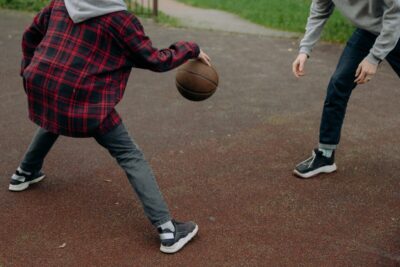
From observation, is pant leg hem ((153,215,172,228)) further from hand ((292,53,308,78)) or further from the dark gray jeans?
hand ((292,53,308,78))

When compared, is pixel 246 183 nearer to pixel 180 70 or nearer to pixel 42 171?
pixel 180 70

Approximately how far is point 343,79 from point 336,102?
0.20m

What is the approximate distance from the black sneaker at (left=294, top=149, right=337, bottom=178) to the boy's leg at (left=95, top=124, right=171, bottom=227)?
4.71ft

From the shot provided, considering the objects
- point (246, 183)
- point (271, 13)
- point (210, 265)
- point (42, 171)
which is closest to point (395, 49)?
point (246, 183)

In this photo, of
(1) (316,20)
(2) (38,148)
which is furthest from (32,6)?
(1) (316,20)

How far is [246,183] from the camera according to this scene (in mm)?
4316

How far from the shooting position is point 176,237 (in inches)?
134

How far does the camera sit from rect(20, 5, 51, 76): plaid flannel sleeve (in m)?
3.34

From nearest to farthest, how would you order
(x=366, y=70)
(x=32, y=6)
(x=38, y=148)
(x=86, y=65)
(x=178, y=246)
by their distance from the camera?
(x=86, y=65) < (x=178, y=246) < (x=366, y=70) < (x=38, y=148) < (x=32, y=6)

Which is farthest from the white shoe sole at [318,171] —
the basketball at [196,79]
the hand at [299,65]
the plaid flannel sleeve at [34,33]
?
the plaid flannel sleeve at [34,33]

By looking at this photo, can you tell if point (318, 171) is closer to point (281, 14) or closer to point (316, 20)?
point (316, 20)

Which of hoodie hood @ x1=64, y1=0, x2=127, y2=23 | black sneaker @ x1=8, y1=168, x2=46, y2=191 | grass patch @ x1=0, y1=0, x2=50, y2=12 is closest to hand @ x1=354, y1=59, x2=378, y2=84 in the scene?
hoodie hood @ x1=64, y1=0, x2=127, y2=23

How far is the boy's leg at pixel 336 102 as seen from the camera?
4.10 m

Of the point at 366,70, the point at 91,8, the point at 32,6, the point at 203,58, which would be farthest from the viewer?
the point at 32,6
